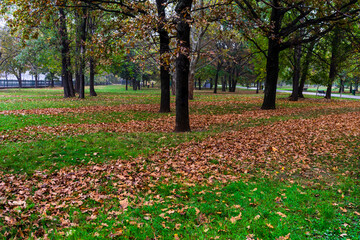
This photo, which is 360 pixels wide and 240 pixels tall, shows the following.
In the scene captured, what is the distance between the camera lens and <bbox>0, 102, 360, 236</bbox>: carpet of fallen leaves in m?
4.53

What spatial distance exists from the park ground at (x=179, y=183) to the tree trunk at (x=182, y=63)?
68 centimetres

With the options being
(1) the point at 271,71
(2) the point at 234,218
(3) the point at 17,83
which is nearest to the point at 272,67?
(1) the point at 271,71

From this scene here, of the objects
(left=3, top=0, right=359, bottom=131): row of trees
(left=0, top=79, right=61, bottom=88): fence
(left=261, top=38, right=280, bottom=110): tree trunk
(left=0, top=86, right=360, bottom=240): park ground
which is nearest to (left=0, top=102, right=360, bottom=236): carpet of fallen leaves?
(left=0, top=86, right=360, bottom=240): park ground

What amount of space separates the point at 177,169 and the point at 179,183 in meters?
0.80

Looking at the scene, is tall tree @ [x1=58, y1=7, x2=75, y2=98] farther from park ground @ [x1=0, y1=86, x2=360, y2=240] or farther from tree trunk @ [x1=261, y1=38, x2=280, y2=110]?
tree trunk @ [x1=261, y1=38, x2=280, y2=110]

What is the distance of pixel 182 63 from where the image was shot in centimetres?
880

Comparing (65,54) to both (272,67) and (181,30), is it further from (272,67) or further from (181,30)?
(272,67)

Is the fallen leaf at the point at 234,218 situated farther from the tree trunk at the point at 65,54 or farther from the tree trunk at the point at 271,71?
the tree trunk at the point at 65,54

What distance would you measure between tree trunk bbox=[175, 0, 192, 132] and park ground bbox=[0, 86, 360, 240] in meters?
0.68

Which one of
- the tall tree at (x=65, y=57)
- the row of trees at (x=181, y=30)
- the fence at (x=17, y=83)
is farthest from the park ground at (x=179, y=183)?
the fence at (x=17, y=83)

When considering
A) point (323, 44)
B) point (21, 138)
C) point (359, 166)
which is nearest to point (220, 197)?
point (359, 166)

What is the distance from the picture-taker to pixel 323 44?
77.4 feet

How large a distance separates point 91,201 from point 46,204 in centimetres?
77

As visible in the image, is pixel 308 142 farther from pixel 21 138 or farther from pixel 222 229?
pixel 21 138
